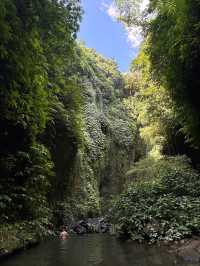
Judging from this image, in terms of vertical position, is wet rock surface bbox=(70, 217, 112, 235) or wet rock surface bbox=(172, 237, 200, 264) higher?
wet rock surface bbox=(70, 217, 112, 235)

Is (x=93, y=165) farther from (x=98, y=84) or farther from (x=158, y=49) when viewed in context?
(x=158, y=49)

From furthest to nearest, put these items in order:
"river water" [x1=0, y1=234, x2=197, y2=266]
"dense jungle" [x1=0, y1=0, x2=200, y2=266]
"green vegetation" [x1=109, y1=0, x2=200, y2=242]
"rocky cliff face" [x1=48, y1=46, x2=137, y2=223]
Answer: "rocky cliff face" [x1=48, y1=46, x2=137, y2=223] → "green vegetation" [x1=109, y1=0, x2=200, y2=242] → "dense jungle" [x1=0, y1=0, x2=200, y2=266] → "river water" [x1=0, y1=234, x2=197, y2=266]

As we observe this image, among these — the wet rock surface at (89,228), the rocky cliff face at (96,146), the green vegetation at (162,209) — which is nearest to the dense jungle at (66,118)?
the green vegetation at (162,209)

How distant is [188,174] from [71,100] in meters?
6.63

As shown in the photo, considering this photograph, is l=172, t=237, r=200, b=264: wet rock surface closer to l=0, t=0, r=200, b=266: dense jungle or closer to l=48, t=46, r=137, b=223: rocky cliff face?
l=0, t=0, r=200, b=266: dense jungle

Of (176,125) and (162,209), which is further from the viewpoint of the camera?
(176,125)

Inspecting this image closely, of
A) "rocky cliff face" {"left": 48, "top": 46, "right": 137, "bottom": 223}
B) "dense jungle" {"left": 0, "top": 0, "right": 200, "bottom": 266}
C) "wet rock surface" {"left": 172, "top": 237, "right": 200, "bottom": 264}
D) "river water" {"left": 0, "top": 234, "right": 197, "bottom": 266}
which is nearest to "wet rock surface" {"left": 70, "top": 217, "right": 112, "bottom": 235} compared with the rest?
"dense jungle" {"left": 0, "top": 0, "right": 200, "bottom": 266}

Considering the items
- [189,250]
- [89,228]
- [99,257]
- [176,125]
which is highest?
[176,125]

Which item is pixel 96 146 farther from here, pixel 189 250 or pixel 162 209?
pixel 189 250

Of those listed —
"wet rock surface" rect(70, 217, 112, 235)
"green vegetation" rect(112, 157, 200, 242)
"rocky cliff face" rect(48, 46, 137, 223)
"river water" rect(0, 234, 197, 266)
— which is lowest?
"river water" rect(0, 234, 197, 266)

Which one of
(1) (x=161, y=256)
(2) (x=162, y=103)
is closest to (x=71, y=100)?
(2) (x=162, y=103)

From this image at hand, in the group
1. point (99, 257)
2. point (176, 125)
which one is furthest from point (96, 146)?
point (99, 257)

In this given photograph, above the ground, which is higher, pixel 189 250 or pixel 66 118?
pixel 66 118

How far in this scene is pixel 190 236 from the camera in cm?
964
